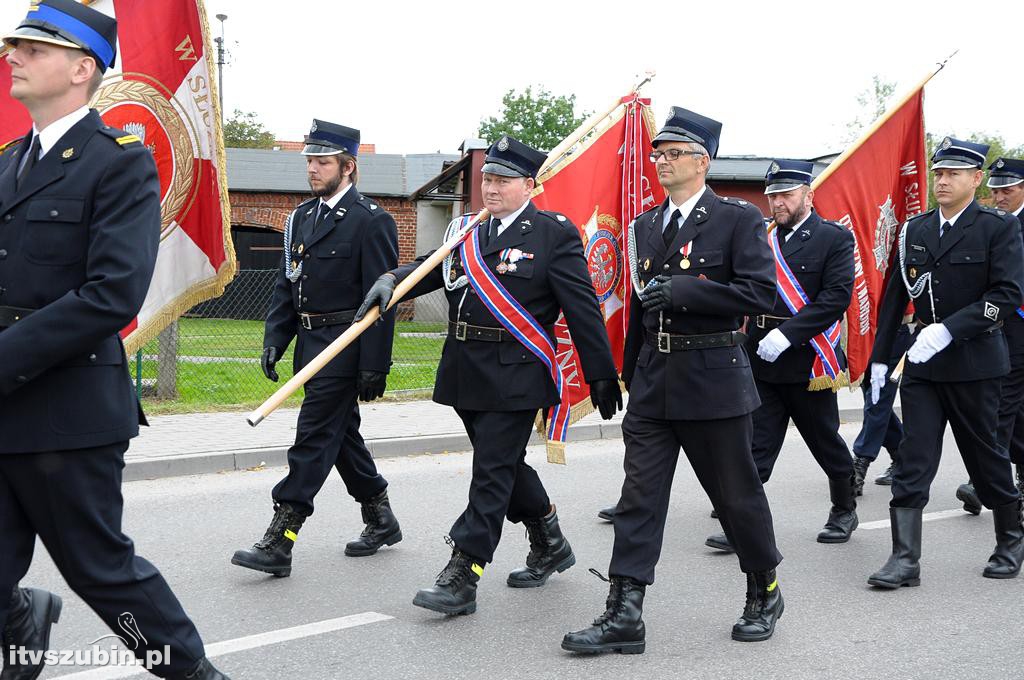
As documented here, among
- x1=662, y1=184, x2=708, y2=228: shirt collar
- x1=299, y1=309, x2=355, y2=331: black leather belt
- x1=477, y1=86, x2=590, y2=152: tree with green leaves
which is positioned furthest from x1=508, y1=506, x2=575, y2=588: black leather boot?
x1=477, y1=86, x2=590, y2=152: tree with green leaves

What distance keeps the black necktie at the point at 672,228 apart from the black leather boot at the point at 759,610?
1.41m

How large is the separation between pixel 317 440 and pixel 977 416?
3.24m

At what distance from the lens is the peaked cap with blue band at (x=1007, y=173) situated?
736 centimetres

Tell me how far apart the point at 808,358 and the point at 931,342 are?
3.27ft

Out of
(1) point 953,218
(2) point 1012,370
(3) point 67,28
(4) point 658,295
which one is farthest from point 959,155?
(3) point 67,28

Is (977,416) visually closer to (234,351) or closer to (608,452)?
(608,452)

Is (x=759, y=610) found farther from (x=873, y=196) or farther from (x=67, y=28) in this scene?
(x=873, y=196)

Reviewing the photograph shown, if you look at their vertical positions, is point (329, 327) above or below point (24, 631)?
above

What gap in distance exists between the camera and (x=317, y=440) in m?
5.53

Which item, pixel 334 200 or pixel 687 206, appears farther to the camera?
pixel 334 200

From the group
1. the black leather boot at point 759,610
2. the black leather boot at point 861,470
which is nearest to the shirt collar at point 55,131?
the black leather boot at point 759,610

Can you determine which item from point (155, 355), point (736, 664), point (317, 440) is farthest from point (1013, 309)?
point (155, 355)

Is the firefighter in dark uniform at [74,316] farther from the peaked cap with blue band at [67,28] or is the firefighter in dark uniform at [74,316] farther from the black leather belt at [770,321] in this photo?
the black leather belt at [770,321]

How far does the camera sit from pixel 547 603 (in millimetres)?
5227
